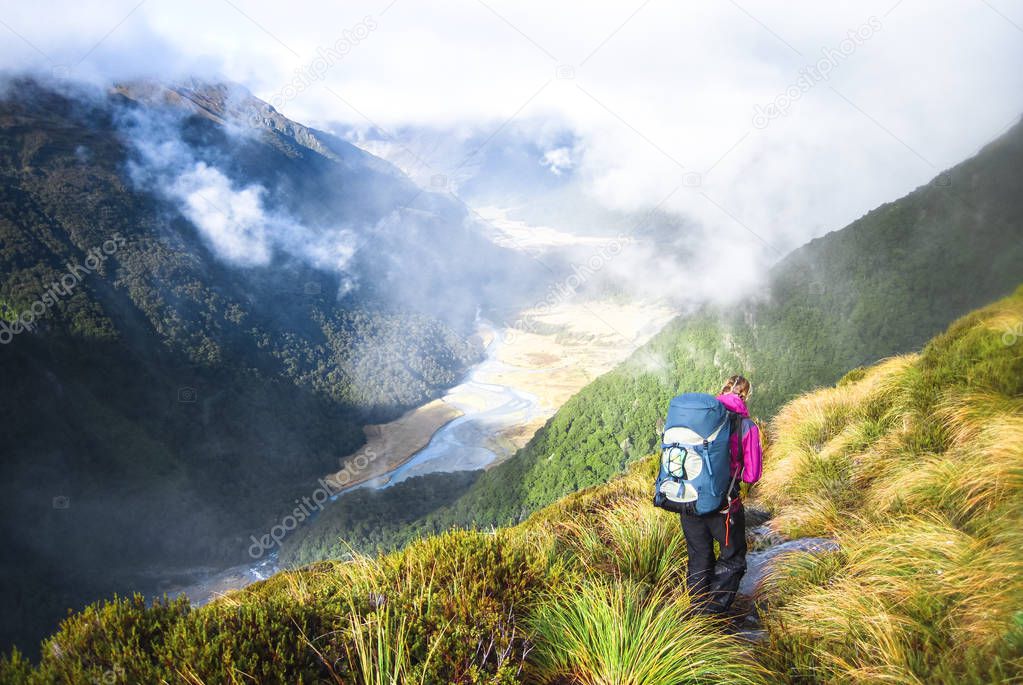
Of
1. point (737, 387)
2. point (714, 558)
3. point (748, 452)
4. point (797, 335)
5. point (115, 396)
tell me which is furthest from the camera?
point (115, 396)

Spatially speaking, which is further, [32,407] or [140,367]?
[140,367]

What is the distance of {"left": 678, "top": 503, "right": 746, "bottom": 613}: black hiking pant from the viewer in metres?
4.99

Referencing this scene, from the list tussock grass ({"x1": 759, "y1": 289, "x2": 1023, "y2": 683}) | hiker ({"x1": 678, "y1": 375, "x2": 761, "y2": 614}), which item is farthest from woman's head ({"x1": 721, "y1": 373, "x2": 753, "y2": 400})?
tussock grass ({"x1": 759, "y1": 289, "x2": 1023, "y2": 683})

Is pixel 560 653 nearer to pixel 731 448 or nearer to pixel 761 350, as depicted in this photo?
pixel 731 448

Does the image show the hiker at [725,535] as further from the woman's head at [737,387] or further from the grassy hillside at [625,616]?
the grassy hillside at [625,616]

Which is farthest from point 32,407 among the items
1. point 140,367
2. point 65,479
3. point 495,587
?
point 495,587

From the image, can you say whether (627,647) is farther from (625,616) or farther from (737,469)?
(737,469)

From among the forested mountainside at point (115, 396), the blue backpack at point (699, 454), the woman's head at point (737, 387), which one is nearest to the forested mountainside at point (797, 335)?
the forested mountainside at point (115, 396)

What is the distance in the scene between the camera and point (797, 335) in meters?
114

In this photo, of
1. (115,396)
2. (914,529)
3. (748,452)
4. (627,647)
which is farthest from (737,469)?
(115,396)

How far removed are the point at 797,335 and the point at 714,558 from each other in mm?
123915

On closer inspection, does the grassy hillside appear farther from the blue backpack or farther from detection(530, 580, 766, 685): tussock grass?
the blue backpack

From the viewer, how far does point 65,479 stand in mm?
114125

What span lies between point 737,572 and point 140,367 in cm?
17784
